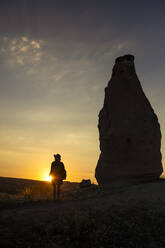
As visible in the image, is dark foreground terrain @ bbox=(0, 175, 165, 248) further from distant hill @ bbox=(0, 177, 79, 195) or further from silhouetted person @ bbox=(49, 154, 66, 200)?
distant hill @ bbox=(0, 177, 79, 195)

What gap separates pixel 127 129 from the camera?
16531mm

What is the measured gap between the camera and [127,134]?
54.2 ft

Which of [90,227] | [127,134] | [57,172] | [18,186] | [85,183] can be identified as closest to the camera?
[90,227]

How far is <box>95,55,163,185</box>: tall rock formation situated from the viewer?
16.1 meters

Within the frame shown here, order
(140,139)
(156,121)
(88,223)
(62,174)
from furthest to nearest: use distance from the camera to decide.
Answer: (156,121) < (140,139) < (62,174) < (88,223)

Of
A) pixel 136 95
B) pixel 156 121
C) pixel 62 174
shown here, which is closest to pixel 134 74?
pixel 136 95

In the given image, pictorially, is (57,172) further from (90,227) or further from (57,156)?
(90,227)

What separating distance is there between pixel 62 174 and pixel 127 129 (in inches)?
214

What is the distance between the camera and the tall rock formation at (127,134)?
16125mm

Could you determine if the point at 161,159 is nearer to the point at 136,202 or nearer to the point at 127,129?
the point at 127,129

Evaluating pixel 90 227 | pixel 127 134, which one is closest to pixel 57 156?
pixel 127 134

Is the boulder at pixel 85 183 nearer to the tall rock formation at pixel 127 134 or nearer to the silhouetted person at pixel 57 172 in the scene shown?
the tall rock formation at pixel 127 134

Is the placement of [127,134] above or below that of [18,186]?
above

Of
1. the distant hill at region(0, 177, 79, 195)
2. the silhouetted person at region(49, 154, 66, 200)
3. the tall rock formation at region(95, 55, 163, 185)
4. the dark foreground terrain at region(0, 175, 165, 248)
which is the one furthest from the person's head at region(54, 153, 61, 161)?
the distant hill at region(0, 177, 79, 195)
